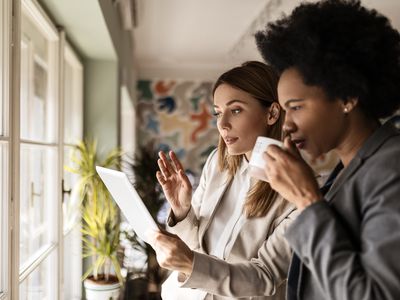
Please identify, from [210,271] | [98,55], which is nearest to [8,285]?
[210,271]

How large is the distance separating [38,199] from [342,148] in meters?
1.88

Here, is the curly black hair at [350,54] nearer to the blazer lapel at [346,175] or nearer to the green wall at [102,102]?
the blazer lapel at [346,175]

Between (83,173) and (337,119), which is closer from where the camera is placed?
(337,119)

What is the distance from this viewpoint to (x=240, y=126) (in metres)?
1.23

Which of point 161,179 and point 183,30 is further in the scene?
point 183,30

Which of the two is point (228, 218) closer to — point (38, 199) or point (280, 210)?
point (280, 210)

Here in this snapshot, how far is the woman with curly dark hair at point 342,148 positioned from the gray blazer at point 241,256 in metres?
0.18

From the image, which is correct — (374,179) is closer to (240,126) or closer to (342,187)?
(342,187)

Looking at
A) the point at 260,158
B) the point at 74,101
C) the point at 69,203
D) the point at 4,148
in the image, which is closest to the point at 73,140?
the point at 74,101

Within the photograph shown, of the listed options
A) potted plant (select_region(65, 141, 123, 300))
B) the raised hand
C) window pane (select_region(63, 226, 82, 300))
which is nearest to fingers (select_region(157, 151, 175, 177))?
the raised hand

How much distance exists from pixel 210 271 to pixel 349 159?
424 mm

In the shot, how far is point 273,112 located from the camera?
4.10 feet

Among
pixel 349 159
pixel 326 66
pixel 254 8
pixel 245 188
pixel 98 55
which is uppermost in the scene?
pixel 254 8

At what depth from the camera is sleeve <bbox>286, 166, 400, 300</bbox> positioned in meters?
0.68
